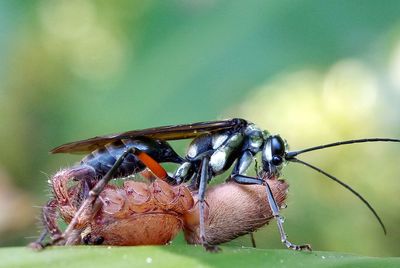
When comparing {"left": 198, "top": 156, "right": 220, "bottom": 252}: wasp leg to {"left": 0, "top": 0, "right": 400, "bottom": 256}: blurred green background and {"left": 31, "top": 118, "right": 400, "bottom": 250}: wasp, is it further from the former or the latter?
{"left": 0, "top": 0, "right": 400, "bottom": 256}: blurred green background

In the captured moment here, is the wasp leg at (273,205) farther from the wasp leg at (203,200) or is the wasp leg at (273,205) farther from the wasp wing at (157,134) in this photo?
the wasp wing at (157,134)

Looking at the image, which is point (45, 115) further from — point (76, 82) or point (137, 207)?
point (137, 207)

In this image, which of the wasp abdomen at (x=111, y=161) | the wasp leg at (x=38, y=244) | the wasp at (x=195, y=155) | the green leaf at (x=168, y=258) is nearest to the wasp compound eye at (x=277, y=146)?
the wasp at (x=195, y=155)

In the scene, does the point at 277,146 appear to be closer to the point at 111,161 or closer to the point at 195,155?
the point at 195,155

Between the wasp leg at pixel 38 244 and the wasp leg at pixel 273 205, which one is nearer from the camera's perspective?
the wasp leg at pixel 38 244

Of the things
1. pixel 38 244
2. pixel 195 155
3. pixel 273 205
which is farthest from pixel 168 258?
pixel 195 155

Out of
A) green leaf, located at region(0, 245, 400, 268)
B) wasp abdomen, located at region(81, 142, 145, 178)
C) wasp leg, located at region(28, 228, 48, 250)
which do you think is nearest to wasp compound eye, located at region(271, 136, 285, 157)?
wasp abdomen, located at region(81, 142, 145, 178)
